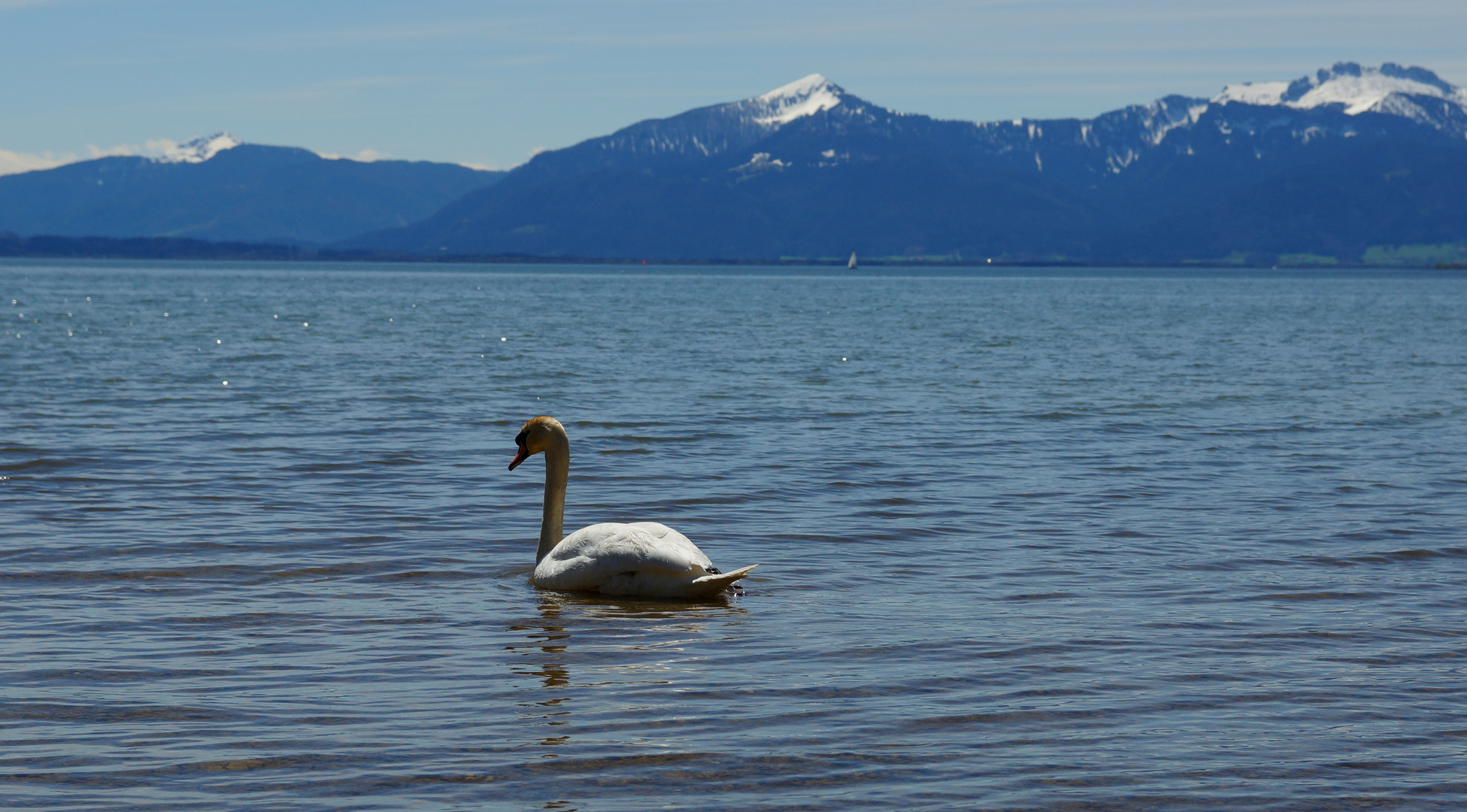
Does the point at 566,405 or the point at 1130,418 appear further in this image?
the point at 566,405

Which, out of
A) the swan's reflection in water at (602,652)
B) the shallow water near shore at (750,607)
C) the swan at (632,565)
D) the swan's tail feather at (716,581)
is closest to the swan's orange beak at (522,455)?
the swan at (632,565)

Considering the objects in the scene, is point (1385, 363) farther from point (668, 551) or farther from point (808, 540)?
point (668, 551)

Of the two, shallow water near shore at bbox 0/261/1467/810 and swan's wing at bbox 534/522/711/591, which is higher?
swan's wing at bbox 534/522/711/591

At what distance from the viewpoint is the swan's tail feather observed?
12.8 metres

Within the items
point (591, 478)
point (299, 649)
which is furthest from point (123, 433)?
point (299, 649)

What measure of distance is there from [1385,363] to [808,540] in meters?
40.9

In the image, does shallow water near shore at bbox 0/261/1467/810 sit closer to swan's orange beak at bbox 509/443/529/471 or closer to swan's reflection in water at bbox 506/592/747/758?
swan's reflection in water at bbox 506/592/747/758

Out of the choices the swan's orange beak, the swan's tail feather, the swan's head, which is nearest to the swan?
the swan's tail feather

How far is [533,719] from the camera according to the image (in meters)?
9.54

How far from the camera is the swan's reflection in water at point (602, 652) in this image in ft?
32.2

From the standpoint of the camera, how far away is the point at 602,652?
11.5m

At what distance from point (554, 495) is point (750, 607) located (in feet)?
8.59

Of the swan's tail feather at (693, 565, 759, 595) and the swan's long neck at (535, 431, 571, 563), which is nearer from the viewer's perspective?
the swan's tail feather at (693, 565, 759, 595)

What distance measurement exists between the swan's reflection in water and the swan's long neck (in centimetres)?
91
